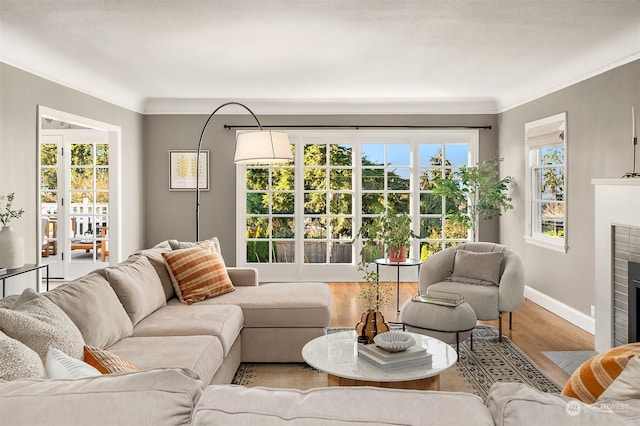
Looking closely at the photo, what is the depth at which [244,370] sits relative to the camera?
3.70 m

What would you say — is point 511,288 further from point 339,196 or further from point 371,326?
point 339,196

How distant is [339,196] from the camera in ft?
23.6

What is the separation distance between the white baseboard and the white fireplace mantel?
0.70m

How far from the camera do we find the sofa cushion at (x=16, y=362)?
57.4 inches

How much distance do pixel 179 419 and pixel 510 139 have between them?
640 centimetres

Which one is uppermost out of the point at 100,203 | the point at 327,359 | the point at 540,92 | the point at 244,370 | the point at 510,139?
the point at 540,92

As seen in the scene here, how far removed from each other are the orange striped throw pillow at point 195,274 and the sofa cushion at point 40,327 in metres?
1.63

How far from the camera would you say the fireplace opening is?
138 inches

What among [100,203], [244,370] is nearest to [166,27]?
[244,370]

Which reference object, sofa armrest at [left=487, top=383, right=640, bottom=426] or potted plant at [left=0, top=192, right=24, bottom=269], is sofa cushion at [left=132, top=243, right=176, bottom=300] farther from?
sofa armrest at [left=487, top=383, right=640, bottom=426]

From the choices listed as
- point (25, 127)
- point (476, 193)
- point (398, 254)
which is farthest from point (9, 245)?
point (476, 193)

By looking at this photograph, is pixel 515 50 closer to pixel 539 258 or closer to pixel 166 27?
pixel 539 258

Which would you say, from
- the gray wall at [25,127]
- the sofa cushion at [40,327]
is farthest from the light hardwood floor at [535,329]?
the sofa cushion at [40,327]

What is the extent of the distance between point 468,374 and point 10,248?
3.58 m
